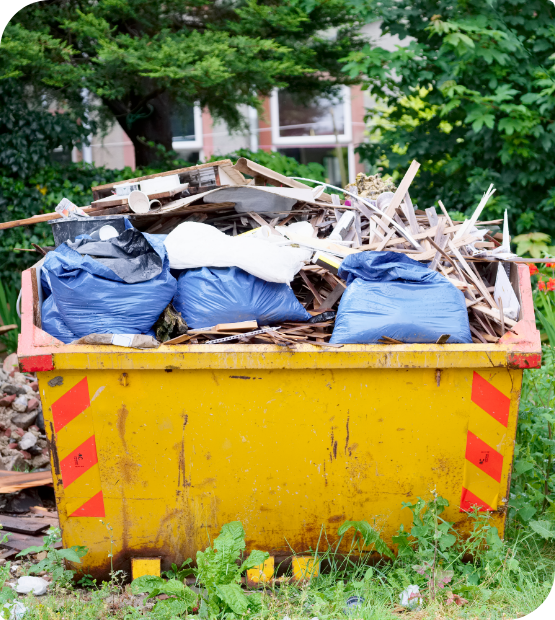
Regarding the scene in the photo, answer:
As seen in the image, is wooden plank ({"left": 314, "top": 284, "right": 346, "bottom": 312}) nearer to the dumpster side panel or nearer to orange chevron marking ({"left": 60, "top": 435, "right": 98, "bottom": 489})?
the dumpster side panel

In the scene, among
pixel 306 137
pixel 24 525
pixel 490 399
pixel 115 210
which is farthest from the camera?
pixel 306 137

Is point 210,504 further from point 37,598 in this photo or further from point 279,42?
point 279,42

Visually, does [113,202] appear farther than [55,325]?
Yes

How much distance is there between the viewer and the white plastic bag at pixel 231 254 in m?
2.62

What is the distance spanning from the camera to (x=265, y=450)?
248 cm

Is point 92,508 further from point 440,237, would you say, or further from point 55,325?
point 440,237

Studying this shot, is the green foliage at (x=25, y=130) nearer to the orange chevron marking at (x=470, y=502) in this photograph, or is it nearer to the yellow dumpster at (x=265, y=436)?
the yellow dumpster at (x=265, y=436)

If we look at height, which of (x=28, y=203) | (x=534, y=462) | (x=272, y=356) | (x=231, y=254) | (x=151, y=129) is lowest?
(x=534, y=462)

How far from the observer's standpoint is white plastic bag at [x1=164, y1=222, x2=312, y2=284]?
8.61 feet

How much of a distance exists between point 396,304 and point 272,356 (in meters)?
0.58

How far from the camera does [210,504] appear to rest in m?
2.53

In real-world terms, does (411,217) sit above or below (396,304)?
above

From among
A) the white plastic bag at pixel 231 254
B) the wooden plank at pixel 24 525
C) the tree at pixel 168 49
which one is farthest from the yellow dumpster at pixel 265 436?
the tree at pixel 168 49

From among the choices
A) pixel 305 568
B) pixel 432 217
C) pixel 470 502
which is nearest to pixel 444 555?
pixel 470 502
